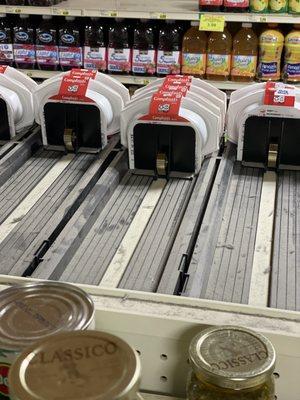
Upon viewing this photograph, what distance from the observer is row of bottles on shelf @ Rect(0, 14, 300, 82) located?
13.5ft

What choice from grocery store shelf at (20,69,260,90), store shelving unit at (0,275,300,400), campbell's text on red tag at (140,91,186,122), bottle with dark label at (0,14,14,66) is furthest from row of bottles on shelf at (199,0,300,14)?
store shelving unit at (0,275,300,400)

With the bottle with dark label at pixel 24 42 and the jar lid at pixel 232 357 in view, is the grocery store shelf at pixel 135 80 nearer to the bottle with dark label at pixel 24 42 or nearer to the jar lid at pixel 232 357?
the bottle with dark label at pixel 24 42

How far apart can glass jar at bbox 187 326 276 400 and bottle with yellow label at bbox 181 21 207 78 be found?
3324 mm

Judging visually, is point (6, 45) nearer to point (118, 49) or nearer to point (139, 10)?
point (118, 49)

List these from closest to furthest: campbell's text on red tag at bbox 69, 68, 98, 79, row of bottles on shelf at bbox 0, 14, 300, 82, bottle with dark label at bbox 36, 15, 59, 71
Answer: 1. campbell's text on red tag at bbox 69, 68, 98, 79
2. row of bottles on shelf at bbox 0, 14, 300, 82
3. bottle with dark label at bbox 36, 15, 59, 71

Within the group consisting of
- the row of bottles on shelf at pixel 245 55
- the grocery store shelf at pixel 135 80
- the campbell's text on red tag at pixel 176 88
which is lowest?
the grocery store shelf at pixel 135 80

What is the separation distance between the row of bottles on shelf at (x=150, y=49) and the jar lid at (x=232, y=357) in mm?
3333

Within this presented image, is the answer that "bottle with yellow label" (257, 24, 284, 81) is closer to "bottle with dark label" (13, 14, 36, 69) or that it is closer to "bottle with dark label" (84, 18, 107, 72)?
"bottle with dark label" (84, 18, 107, 72)

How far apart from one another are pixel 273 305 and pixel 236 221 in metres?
0.50

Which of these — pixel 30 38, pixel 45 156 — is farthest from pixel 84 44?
pixel 45 156

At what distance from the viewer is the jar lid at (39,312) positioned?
36.2 inches

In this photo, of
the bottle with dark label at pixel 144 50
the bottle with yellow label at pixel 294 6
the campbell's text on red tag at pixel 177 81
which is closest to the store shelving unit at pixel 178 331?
the campbell's text on red tag at pixel 177 81

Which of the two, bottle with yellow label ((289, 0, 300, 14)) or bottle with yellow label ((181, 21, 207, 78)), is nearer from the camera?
bottle with yellow label ((289, 0, 300, 14))

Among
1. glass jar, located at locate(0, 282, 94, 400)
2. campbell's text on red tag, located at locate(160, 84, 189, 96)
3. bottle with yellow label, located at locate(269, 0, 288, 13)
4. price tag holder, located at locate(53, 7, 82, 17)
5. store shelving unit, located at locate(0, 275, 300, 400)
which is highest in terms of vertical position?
bottle with yellow label, located at locate(269, 0, 288, 13)
